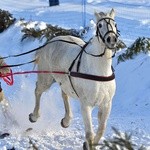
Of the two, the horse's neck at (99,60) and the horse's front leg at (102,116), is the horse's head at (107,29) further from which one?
the horse's front leg at (102,116)

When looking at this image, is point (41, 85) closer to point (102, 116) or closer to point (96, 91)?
point (102, 116)

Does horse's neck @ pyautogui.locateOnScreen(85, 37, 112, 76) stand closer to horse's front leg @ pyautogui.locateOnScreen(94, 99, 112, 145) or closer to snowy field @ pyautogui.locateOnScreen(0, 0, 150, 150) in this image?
horse's front leg @ pyautogui.locateOnScreen(94, 99, 112, 145)

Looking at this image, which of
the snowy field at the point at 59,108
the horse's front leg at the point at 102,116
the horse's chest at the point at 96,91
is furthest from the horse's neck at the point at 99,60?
the snowy field at the point at 59,108

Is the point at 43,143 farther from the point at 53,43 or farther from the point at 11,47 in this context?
the point at 11,47

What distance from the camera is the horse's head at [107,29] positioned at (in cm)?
557

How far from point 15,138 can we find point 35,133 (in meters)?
0.47

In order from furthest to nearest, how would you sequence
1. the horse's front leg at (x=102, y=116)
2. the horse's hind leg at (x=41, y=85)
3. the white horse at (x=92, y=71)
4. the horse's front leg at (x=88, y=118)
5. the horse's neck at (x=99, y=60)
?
the horse's hind leg at (x=41, y=85) → the horse's front leg at (x=102, y=116) → the horse's front leg at (x=88, y=118) → the horse's neck at (x=99, y=60) → the white horse at (x=92, y=71)

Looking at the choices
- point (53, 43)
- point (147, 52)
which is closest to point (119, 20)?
point (147, 52)

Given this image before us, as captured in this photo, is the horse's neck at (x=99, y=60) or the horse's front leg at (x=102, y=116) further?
the horse's front leg at (x=102, y=116)

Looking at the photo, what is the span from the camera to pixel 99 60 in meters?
5.96

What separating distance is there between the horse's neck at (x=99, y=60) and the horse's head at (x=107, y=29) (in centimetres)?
17

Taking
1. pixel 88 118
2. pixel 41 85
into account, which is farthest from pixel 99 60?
pixel 41 85

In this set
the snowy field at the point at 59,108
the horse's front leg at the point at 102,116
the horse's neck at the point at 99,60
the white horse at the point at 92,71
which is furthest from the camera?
the snowy field at the point at 59,108

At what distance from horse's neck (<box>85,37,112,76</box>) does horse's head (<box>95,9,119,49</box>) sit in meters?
0.17
